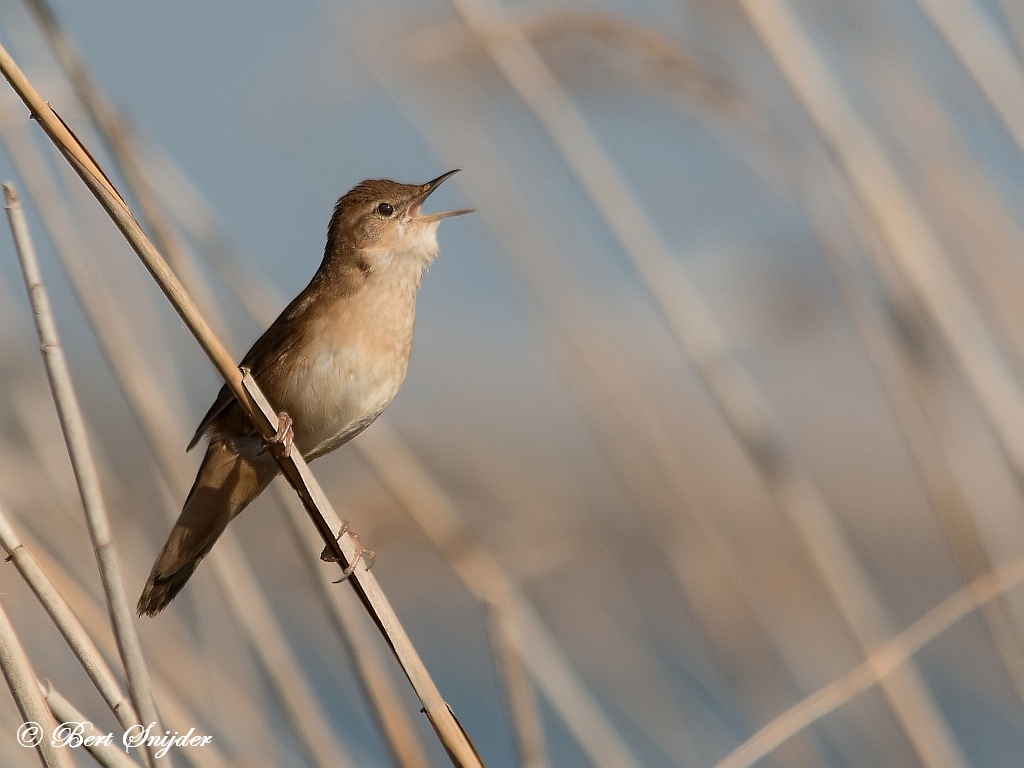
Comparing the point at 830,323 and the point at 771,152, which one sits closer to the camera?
the point at 771,152

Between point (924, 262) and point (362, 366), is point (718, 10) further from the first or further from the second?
point (362, 366)

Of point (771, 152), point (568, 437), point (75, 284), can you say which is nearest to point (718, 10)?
point (771, 152)

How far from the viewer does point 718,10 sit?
2.78m

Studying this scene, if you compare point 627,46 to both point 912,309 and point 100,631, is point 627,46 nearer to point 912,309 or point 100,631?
point 912,309

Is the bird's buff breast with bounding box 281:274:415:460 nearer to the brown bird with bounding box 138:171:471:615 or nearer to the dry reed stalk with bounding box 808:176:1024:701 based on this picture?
the brown bird with bounding box 138:171:471:615

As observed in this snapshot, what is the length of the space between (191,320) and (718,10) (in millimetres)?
1760

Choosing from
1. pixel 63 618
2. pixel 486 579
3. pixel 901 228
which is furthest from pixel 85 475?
pixel 901 228

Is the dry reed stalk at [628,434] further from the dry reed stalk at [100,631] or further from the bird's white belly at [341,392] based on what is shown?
the dry reed stalk at [100,631]

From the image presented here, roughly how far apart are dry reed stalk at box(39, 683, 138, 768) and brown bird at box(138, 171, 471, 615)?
601mm

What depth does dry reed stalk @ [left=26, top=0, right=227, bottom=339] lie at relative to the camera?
1.99 meters

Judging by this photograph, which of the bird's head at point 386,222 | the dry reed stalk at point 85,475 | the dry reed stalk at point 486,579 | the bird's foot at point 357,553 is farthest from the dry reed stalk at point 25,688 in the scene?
the bird's head at point 386,222

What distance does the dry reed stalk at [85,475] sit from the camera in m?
1.61

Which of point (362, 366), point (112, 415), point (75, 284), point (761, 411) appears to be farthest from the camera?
point (112, 415)

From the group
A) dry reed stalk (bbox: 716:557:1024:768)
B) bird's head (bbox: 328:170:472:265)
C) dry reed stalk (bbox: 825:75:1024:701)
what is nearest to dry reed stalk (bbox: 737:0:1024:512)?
dry reed stalk (bbox: 825:75:1024:701)
